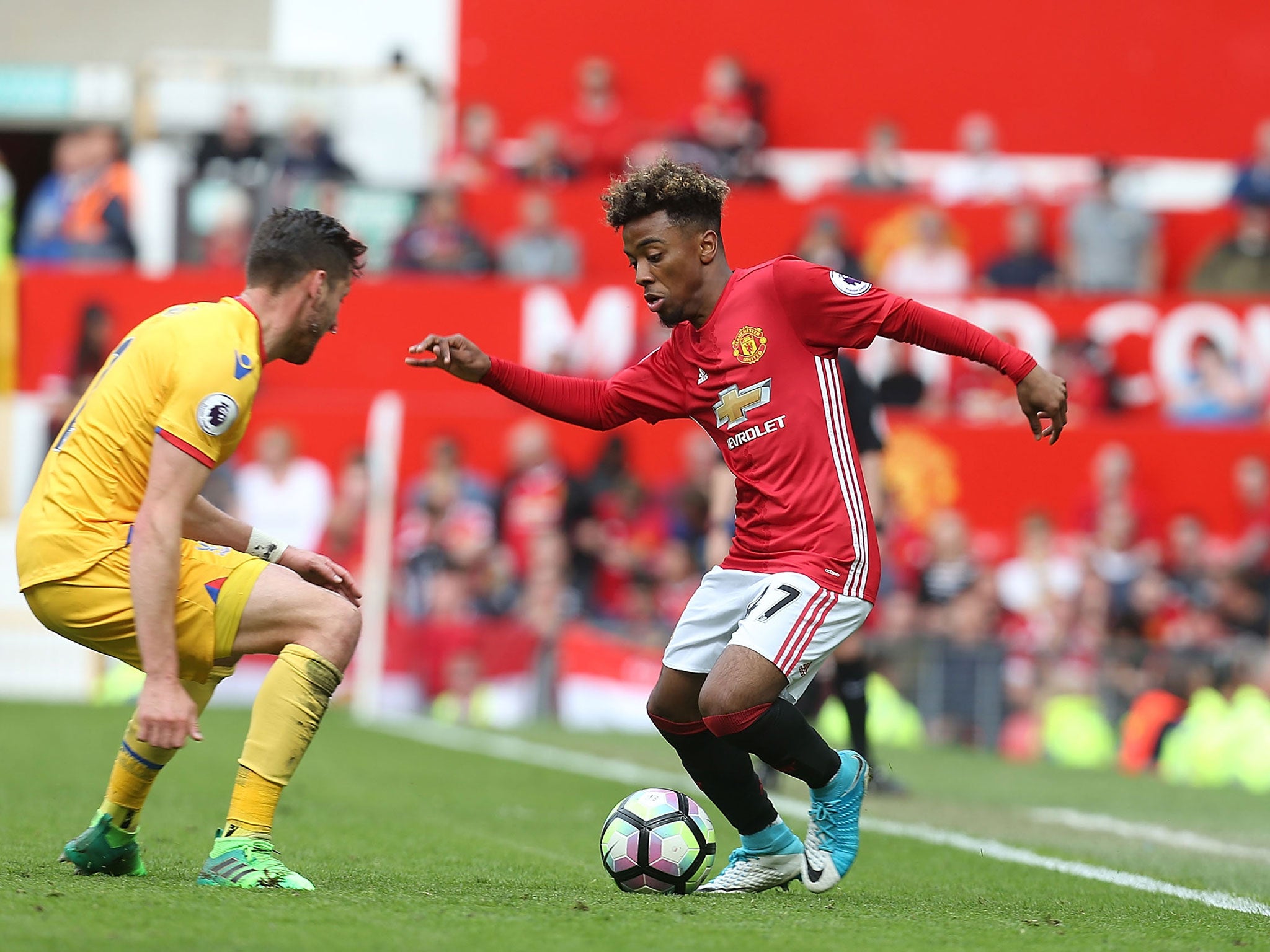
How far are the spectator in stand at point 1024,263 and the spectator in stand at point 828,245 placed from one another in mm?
1428

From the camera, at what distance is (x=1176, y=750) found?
12773 millimetres

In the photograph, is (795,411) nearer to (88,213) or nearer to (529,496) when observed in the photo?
(529,496)

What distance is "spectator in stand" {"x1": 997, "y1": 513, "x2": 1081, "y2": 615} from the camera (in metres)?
15.0

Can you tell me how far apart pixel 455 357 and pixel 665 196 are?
0.80m

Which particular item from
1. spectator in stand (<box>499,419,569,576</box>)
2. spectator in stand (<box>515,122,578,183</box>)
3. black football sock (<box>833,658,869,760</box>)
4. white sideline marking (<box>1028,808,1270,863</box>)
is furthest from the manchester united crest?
spectator in stand (<box>515,122,578,183</box>)

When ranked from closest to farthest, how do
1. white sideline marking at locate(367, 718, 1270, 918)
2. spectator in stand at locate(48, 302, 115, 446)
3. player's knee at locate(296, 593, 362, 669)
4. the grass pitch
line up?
the grass pitch
player's knee at locate(296, 593, 362, 669)
white sideline marking at locate(367, 718, 1270, 918)
spectator in stand at locate(48, 302, 115, 446)

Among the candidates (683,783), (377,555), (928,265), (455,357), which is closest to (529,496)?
(377,555)

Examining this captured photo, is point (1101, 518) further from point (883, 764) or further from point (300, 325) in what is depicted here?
point (300, 325)

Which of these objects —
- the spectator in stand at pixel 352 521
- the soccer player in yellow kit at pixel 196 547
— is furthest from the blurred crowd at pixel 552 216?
the soccer player in yellow kit at pixel 196 547

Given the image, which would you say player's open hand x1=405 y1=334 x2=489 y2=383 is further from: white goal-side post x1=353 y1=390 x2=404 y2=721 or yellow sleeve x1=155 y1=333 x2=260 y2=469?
white goal-side post x1=353 y1=390 x2=404 y2=721

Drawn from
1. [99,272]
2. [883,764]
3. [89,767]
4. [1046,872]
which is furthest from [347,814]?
[99,272]

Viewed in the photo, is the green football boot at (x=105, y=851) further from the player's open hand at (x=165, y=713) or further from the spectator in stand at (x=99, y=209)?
the spectator in stand at (x=99, y=209)

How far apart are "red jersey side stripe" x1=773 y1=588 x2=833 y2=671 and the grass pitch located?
0.70m

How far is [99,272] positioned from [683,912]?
13.3 metres
